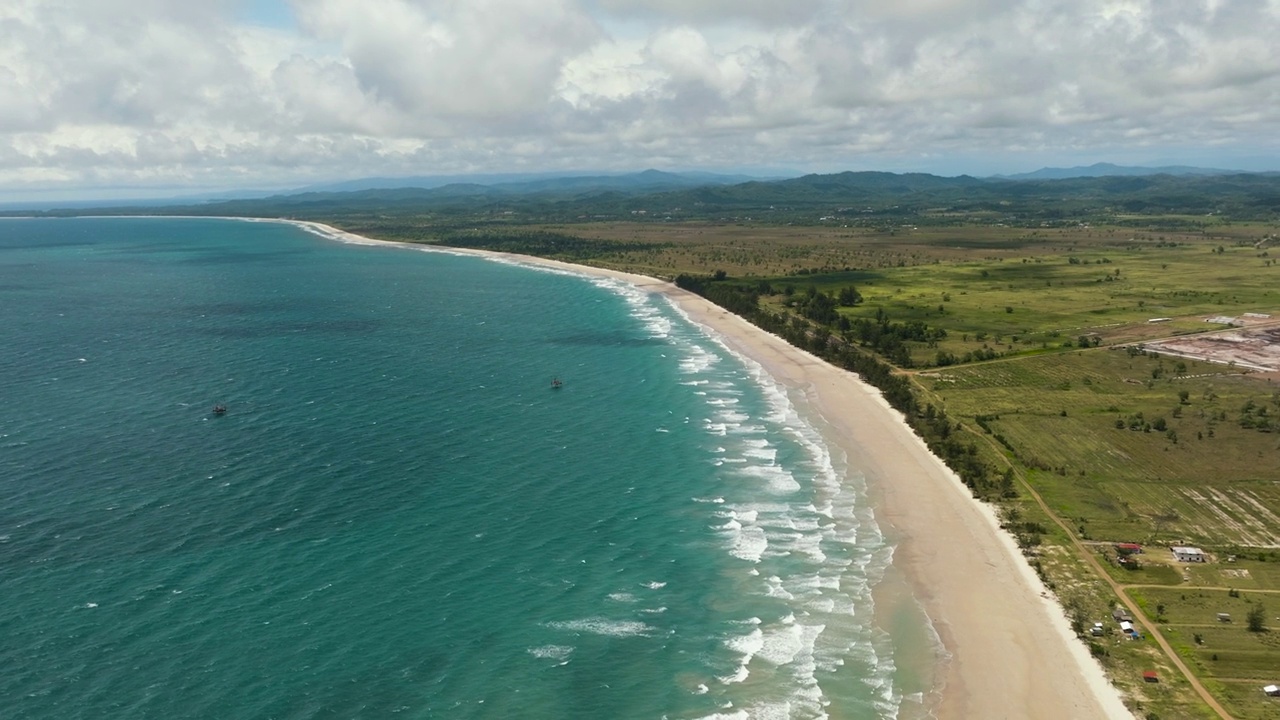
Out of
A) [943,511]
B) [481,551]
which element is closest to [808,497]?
[943,511]

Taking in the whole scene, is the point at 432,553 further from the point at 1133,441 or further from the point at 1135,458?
the point at 1133,441

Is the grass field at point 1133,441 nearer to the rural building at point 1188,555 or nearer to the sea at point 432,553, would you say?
the rural building at point 1188,555

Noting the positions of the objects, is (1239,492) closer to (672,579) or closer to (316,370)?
(672,579)

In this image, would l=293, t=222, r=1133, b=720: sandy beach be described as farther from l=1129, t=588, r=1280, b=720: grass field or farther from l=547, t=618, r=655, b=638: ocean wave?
l=547, t=618, r=655, b=638: ocean wave

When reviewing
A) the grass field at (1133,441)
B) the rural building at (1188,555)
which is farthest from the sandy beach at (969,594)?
the rural building at (1188,555)

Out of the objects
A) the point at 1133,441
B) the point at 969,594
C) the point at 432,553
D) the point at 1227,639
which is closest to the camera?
the point at 1227,639

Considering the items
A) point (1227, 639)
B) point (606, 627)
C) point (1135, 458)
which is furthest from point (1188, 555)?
point (606, 627)

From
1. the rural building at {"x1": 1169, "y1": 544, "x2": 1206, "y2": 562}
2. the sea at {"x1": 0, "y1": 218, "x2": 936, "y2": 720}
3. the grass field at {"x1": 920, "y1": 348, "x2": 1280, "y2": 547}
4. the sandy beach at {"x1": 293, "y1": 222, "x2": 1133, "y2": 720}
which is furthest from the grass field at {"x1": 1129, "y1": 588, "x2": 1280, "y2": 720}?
the sea at {"x1": 0, "y1": 218, "x2": 936, "y2": 720}
